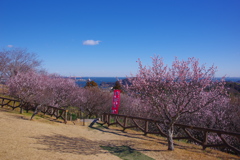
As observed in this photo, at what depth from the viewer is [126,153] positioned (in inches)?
278

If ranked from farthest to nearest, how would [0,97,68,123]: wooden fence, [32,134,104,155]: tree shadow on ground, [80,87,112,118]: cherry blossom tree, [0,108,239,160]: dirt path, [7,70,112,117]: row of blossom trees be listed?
1. [80,87,112,118]: cherry blossom tree
2. [7,70,112,117]: row of blossom trees
3. [0,97,68,123]: wooden fence
4. [32,134,104,155]: tree shadow on ground
5. [0,108,239,160]: dirt path

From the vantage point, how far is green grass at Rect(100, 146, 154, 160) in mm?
6599

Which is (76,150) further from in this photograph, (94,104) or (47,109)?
(94,104)

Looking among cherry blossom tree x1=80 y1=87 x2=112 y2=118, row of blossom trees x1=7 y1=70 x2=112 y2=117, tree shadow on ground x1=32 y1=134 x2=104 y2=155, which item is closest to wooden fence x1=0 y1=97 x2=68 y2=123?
row of blossom trees x1=7 y1=70 x2=112 y2=117

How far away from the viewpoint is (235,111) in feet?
39.2

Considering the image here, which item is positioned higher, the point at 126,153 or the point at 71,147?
the point at 71,147

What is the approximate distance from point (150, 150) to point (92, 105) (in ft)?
46.5

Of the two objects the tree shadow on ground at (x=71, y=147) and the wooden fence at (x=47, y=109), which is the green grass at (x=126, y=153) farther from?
the wooden fence at (x=47, y=109)

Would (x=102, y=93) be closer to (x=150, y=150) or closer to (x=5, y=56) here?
(x=5, y=56)

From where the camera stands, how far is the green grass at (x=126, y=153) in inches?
260

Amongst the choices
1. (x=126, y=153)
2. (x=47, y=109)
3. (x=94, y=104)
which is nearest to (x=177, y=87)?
(x=126, y=153)

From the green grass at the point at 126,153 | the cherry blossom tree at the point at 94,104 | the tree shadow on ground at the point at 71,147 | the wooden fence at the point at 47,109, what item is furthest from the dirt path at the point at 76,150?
the cherry blossom tree at the point at 94,104

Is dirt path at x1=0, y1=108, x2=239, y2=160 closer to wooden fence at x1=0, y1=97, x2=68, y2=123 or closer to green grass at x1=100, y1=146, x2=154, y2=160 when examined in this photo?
green grass at x1=100, y1=146, x2=154, y2=160

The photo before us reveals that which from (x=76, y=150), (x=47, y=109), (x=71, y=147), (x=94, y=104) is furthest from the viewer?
(x=94, y=104)
